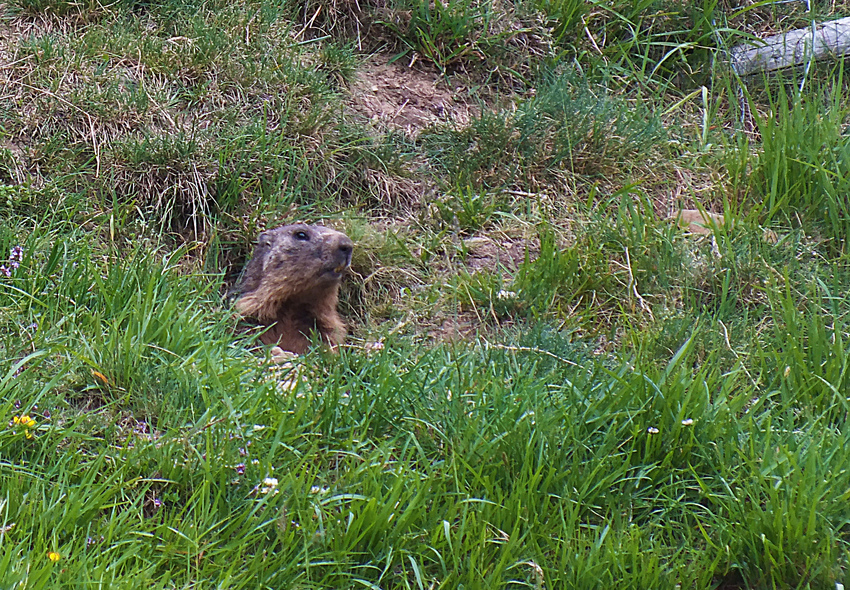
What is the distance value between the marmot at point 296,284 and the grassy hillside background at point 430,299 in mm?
210

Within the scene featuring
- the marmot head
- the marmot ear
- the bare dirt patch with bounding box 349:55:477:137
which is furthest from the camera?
the bare dirt patch with bounding box 349:55:477:137

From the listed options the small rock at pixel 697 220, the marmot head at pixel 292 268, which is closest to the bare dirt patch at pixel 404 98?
the marmot head at pixel 292 268

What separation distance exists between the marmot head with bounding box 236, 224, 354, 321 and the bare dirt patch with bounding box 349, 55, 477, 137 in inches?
42.7

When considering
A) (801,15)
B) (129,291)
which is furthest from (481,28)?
(129,291)

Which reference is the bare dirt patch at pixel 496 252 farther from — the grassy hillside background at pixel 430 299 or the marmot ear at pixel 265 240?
the marmot ear at pixel 265 240

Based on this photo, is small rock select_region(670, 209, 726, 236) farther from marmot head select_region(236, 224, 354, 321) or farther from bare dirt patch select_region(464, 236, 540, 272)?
marmot head select_region(236, 224, 354, 321)

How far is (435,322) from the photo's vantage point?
4.63 m

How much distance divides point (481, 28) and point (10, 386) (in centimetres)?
374

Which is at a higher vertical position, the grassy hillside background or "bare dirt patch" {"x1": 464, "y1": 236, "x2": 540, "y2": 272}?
the grassy hillside background

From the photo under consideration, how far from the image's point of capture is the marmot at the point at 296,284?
4.75 metres

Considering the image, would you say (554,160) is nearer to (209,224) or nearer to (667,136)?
(667,136)

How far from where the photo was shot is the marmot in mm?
4746

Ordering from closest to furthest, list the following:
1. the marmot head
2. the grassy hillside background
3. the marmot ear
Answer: the grassy hillside background
the marmot head
the marmot ear

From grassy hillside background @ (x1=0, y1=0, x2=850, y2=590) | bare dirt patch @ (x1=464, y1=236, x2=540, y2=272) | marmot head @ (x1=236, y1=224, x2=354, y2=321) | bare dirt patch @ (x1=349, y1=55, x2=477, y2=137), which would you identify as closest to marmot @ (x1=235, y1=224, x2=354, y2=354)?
marmot head @ (x1=236, y1=224, x2=354, y2=321)
